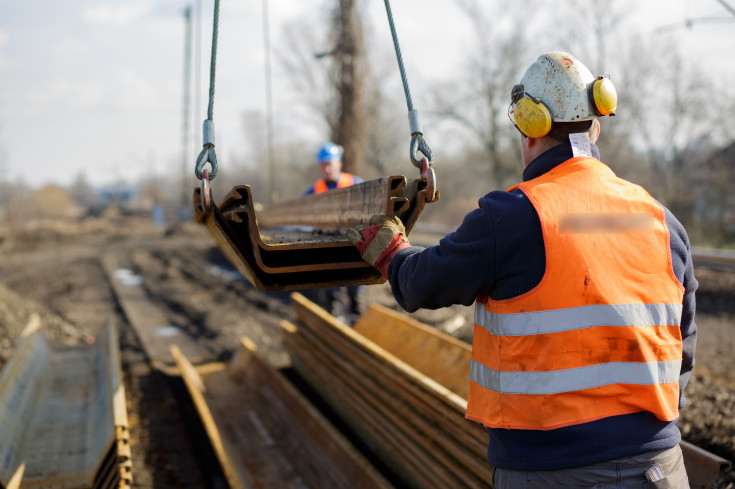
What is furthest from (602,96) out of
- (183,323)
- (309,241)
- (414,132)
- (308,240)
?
(183,323)

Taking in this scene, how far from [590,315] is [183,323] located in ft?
31.8

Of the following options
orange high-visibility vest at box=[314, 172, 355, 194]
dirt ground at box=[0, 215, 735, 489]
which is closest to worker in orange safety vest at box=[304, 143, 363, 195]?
orange high-visibility vest at box=[314, 172, 355, 194]

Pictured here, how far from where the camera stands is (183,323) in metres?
10.5

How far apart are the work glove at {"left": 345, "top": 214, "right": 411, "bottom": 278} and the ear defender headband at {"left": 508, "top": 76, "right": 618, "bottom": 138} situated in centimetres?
68

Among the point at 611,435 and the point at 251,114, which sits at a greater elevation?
the point at 251,114

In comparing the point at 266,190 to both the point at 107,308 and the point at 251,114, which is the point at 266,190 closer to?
the point at 251,114

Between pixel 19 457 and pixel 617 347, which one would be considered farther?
pixel 19 457

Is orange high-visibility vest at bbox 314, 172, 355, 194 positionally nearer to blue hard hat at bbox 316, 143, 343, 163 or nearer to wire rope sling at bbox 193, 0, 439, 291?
blue hard hat at bbox 316, 143, 343, 163

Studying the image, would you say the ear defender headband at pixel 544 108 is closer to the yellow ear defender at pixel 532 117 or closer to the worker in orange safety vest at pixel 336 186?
the yellow ear defender at pixel 532 117

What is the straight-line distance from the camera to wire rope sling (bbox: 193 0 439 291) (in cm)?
297

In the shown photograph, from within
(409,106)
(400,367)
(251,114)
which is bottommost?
(400,367)

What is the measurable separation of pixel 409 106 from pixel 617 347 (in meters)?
1.88

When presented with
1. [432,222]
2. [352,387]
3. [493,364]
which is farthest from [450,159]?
[493,364]

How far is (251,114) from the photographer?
62.5 m
